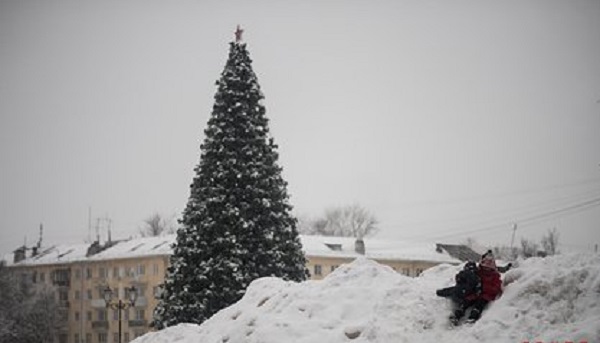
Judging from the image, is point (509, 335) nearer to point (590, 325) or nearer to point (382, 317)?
point (590, 325)

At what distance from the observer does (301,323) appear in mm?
14000

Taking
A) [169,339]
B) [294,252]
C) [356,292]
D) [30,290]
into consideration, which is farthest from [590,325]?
[30,290]

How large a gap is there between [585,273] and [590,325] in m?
1.73

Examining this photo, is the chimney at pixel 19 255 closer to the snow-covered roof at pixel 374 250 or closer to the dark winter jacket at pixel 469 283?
the snow-covered roof at pixel 374 250

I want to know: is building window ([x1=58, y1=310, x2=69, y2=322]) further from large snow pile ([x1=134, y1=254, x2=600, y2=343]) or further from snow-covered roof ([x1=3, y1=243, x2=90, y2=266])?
large snow pile ([x1=134, y1=254, x2=600, y2=343])

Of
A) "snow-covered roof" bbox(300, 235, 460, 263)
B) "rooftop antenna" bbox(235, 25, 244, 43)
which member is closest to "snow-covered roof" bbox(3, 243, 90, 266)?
"snow-covered roof" bbox(300, 235, 460, 263)

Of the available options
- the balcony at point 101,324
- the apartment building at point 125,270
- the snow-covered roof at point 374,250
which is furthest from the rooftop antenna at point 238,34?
the balcony at point 101,324

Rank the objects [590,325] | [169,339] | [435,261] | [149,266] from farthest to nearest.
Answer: [435,261]
[149,266]
[169,339]
[590,325]

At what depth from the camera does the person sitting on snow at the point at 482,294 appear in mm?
12547

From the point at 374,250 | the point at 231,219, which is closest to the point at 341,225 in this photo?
the point at 374,250

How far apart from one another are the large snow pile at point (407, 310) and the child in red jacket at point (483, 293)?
0.63 feet

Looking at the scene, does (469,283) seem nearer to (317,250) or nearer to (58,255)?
(317,250)

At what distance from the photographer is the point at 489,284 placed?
41.4 ft

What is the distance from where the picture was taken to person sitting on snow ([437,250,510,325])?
12.5 meters
